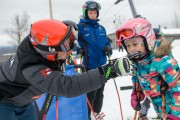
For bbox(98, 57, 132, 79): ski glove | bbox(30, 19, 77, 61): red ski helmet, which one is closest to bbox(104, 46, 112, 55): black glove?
bbox(30, 19, 77, 61): red ski helmet

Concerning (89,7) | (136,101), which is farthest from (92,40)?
(136,101)

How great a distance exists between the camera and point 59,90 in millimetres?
1934

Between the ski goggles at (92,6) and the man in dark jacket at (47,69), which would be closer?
the man in dark jacket at (47,69)

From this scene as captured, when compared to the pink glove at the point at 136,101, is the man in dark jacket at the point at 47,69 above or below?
above

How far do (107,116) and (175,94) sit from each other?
99.5 inches

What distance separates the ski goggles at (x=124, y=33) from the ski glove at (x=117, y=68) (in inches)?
23.7

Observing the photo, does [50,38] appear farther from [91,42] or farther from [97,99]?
[97,99]

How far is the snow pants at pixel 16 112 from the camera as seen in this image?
240cm

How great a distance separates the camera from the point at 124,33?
8.30 ft

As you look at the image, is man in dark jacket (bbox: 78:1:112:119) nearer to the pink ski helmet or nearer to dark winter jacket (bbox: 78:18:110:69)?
dark winter jacket (bbox: 78:18:110:69)

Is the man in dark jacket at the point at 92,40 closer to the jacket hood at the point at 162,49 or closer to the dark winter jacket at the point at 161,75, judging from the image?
the dark winter jacket at the point at 161,75

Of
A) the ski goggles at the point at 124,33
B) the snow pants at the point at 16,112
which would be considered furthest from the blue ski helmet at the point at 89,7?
the snow pants at the point at 16,112

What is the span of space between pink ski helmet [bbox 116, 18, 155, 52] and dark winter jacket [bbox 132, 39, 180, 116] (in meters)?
0.11

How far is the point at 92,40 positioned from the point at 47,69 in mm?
2258
